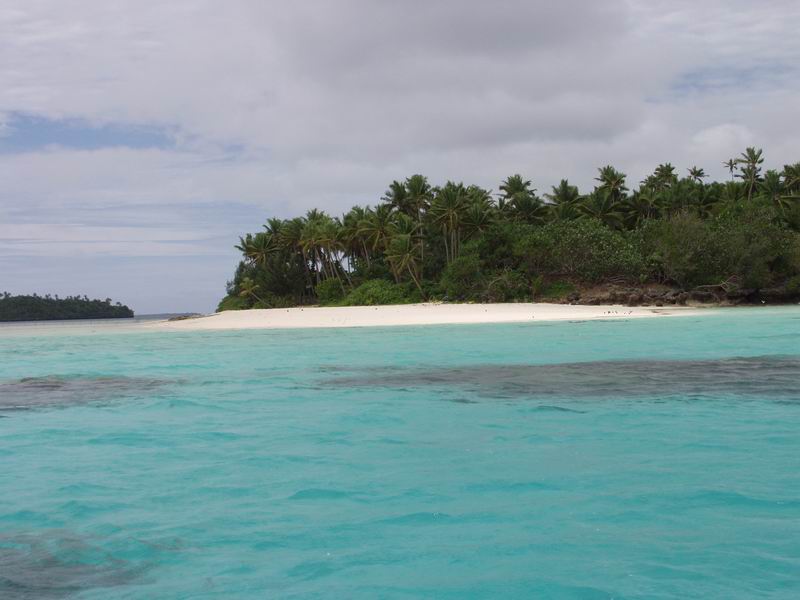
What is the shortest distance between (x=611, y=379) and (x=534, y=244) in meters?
43.5

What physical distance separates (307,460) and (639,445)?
3358 mm

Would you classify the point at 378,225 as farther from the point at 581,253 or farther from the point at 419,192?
the point at 581,253

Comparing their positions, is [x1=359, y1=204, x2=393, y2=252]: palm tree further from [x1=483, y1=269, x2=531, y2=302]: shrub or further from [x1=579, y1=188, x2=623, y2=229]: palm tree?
[x1=579, y1=188, x2=623, y2=229]: palm tree

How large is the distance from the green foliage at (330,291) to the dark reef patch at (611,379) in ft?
159

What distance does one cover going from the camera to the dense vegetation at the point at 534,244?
48.9 meters

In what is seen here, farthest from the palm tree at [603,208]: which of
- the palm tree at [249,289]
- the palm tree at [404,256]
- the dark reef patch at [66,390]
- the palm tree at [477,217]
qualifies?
the dark reef patch at [66,390]

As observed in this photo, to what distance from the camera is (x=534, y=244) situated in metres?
55.7

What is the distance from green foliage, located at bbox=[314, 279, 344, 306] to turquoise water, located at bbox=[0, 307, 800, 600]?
49.5m

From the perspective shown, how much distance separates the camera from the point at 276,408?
11.0 metres

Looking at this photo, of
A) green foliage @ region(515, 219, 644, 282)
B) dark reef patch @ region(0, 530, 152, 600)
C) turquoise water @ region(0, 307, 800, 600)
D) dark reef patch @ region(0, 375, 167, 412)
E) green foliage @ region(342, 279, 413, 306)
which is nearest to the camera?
dark reef patch @ region(0, 530, 152, 600)

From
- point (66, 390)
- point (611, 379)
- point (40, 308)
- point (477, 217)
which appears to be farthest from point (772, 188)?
point (40, 308)

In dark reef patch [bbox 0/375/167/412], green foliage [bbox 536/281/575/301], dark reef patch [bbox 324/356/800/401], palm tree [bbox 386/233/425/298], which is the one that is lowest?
dark reef patch [bbox 324/356/800/401]

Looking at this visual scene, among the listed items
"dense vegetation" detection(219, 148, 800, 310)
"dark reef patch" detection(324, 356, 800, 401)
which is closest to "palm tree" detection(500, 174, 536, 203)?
"dense vegetation" detection(219, 148, 800, 310)

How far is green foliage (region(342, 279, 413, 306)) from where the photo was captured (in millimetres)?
58000
